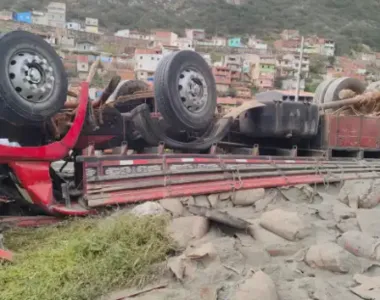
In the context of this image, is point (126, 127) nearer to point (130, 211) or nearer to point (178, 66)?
point (178, 66)

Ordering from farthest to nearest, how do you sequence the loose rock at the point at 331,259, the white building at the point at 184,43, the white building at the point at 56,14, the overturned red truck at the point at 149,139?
the white building at the point at 56,14, the white building at the point at 184,43, the overturned red truck at the point at 149,139, the loose rock at the point at 331,259

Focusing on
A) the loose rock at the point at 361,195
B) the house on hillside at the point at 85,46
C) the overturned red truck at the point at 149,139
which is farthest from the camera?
the house on hillside at the point at 85,46

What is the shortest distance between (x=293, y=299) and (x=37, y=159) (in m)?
2.96

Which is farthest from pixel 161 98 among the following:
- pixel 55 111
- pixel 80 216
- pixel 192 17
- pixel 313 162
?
pixel 192 17

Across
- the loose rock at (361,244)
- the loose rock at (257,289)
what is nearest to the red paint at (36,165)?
the loose rock at (257,289)

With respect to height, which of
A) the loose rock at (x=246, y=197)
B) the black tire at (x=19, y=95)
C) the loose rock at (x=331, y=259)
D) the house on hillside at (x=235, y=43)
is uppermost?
the house on hillside at (x=235, y=43)

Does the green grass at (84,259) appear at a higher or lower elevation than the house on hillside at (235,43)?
lower

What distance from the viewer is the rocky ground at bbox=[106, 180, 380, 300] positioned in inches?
134

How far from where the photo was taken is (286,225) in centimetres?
446

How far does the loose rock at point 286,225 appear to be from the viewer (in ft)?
14.4

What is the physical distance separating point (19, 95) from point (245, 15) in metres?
108

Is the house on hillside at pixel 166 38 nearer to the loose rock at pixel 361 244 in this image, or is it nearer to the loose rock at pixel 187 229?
the loose rock at pixel 187 229

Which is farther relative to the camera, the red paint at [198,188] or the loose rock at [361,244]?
the red paint at [198,188]

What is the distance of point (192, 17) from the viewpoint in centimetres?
10662
